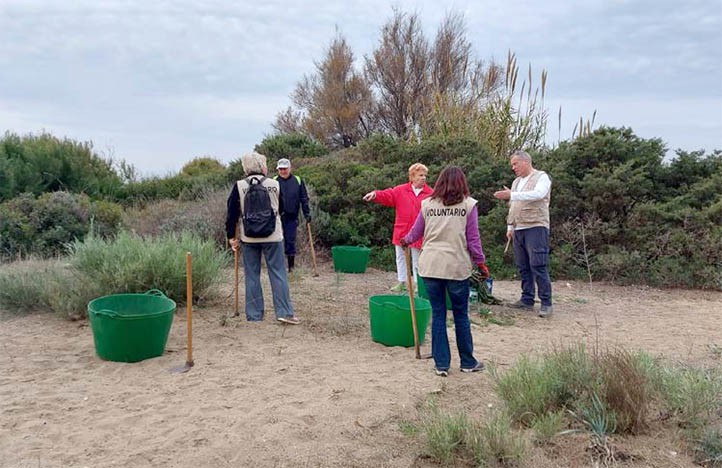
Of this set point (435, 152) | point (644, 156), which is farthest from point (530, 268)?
point (435, 152)

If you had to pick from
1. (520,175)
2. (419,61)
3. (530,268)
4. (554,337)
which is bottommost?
(554,337)

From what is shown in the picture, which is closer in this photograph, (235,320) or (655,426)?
(655,426)

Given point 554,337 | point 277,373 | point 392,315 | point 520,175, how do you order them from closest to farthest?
point 277,373
point 392,315
point 554,337
point 520,175

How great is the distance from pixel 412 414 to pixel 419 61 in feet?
64.4

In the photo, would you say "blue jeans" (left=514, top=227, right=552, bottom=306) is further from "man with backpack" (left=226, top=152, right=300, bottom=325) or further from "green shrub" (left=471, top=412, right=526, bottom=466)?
"green shrub" (left=471, top=412, right=526, bottom=466)

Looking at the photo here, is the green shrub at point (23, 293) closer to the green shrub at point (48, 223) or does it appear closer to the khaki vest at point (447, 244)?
the green shrub at point (48, 223)

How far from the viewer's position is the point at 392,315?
5.12 meters

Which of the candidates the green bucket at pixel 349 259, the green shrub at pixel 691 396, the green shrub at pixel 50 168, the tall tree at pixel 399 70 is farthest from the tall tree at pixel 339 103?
the green shrub at pixel 691 396

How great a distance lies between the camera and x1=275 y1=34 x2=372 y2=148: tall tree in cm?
2303

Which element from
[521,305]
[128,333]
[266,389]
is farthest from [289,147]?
[266,389]

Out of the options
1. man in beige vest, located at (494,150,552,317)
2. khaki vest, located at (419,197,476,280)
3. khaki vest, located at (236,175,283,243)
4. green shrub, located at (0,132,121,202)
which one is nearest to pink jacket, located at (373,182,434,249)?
man in beige vest, located at (494,150,552,317)

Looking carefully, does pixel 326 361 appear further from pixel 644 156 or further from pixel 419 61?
pixel 419 61

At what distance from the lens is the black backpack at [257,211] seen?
548cm

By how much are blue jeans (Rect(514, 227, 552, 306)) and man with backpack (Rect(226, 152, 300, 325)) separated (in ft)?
8.33
